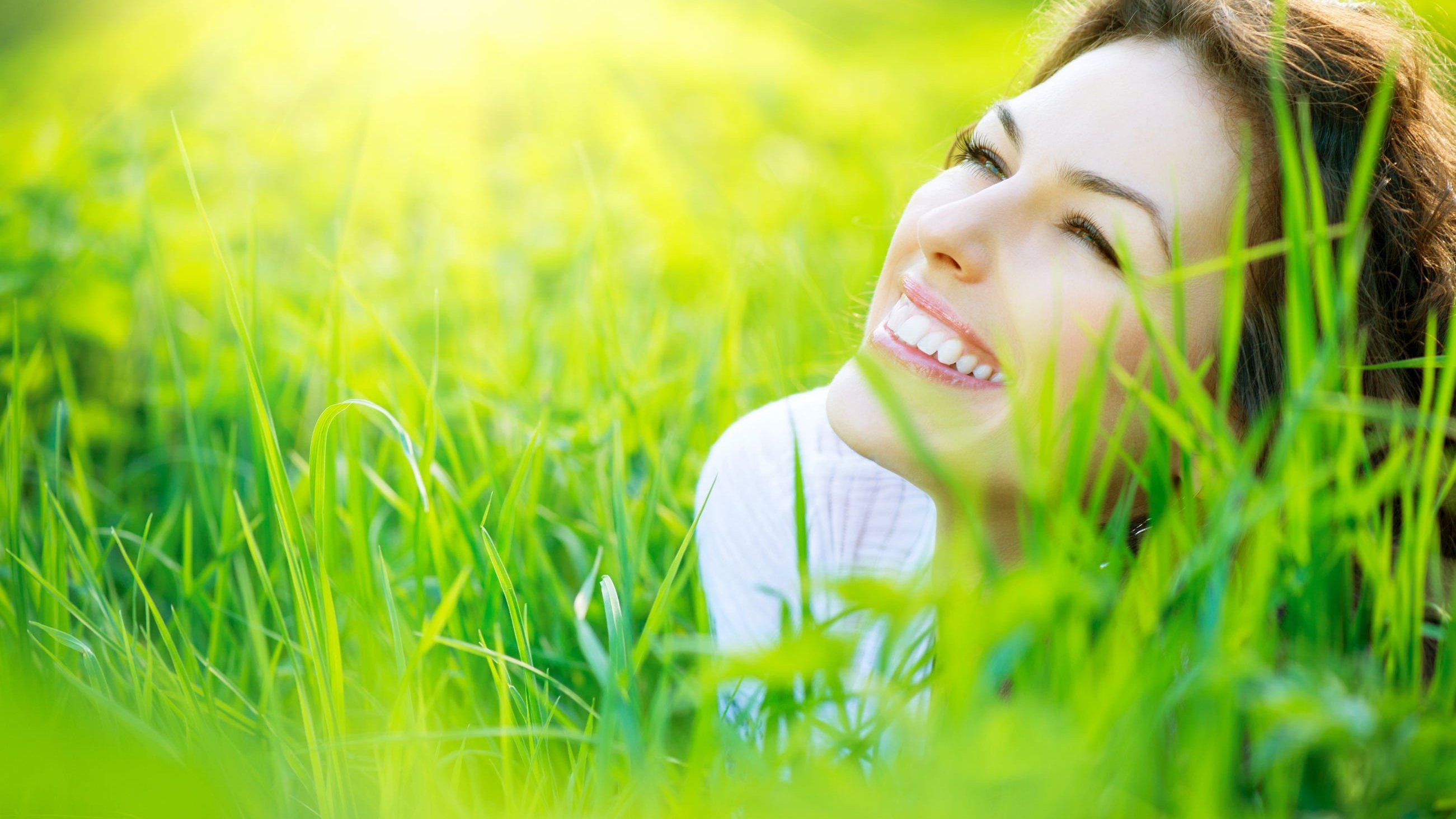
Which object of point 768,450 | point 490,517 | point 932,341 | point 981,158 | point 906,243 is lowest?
point 490,517

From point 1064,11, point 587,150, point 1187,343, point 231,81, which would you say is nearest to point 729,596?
point 1187,343

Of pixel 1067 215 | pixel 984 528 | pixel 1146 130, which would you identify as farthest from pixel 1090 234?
pixel 984 528

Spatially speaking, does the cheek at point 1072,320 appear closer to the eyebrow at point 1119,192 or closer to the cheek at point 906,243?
the eyebrow at point 1119,192

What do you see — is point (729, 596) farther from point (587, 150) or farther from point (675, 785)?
point (587, 150)

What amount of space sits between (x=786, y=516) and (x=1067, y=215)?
2.07 ft

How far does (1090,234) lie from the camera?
115cm

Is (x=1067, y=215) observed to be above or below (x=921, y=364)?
above

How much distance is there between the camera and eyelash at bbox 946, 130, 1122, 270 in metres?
1.14

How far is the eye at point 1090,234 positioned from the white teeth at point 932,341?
0.62 feet

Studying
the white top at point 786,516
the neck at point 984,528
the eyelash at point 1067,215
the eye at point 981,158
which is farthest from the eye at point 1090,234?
the white top at point 786,516

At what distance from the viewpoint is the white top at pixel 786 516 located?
1.53 metres

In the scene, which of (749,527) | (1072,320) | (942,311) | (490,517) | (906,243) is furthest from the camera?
(749,527)

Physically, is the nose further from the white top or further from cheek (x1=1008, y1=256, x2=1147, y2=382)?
the white top

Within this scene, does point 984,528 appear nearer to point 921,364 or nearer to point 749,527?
point 921,364
